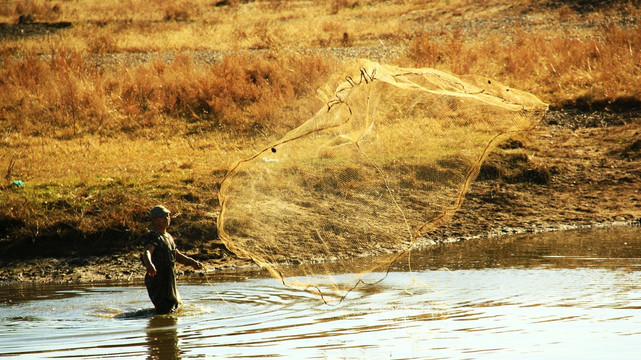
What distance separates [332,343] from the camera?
7.00 metres

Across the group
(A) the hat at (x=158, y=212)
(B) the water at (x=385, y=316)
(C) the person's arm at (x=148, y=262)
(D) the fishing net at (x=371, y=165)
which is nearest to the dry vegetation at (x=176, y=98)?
(B) the water at (x=385, y=316)

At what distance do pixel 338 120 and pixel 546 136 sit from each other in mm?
8750

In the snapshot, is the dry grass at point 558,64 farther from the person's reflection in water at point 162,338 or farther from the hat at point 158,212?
the person's reflection in water at point 162,338

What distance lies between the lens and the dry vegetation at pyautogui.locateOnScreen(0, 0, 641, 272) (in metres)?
11.6

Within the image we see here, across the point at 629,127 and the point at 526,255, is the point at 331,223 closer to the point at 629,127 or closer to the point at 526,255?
the point at 526,255

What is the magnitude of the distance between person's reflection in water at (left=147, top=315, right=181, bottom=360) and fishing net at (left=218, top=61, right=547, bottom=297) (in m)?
0.99

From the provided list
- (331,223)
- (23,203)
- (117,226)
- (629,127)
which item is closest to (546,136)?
(629,127)

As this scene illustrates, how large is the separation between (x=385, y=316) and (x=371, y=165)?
7.05ft

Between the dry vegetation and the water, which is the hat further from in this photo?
the dry vegetation

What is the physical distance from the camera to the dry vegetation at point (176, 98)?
11.6 m

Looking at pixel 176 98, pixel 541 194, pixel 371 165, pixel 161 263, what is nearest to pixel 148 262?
pixel 161 263

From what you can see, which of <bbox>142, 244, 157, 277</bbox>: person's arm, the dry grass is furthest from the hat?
the dry grass

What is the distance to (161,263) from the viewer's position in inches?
321

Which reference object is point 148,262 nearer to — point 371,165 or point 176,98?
point 371,165
